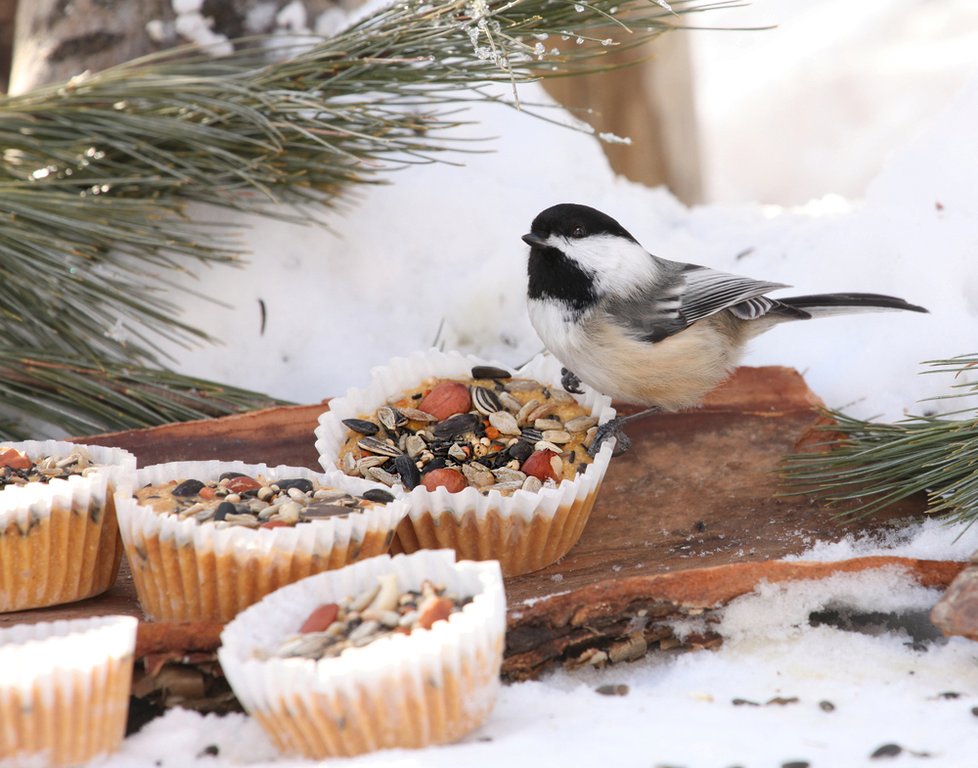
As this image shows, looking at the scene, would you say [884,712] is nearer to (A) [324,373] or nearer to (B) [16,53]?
(A) [324,373]

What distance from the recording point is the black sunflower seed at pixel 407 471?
174cm

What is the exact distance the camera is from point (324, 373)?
2.34 meters

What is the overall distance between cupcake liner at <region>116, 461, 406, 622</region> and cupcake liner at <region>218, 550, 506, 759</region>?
16 centimetres

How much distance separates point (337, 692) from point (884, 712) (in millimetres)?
664

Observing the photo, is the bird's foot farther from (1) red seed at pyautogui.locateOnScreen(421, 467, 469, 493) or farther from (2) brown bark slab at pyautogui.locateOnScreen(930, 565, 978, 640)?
(2) brown bark slab at pyautogui.locateOnScreen(930, 565, 978, 640)

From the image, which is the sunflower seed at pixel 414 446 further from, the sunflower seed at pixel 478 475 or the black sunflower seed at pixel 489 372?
the black sunflower seed at pixel 489 372

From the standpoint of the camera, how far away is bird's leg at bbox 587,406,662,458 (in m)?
1.85

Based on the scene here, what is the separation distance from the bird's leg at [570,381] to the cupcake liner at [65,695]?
102 centimetres

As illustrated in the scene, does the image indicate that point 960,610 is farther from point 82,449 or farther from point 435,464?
point 82,449

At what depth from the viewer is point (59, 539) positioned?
1558mm

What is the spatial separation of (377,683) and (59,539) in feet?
2.08

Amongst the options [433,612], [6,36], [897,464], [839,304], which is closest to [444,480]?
[433,612]

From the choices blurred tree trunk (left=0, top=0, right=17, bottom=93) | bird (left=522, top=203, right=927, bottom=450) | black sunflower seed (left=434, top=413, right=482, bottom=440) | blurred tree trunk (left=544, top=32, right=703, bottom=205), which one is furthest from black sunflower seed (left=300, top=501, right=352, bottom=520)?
blurred tree trunk (left=0, top=0, right=17, bottom=93)

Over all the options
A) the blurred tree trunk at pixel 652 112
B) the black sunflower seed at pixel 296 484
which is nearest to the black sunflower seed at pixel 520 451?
the black sunflower seed at pixel 296 484
